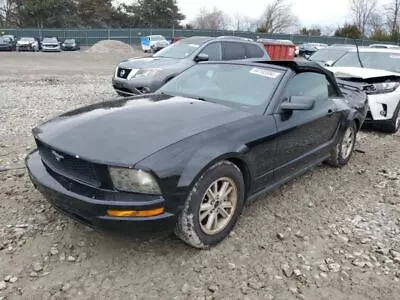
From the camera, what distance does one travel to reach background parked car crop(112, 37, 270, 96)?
8.04 m

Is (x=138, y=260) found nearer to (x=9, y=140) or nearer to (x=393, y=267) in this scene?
(x=393, y=267)

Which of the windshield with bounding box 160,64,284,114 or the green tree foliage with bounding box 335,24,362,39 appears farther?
the green tree foliage with bounding box 335,24,362,39

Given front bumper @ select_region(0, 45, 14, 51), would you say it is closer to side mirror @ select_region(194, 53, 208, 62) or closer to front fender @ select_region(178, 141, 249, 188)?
side mirror @ select_region(194, 53, 208, 62)

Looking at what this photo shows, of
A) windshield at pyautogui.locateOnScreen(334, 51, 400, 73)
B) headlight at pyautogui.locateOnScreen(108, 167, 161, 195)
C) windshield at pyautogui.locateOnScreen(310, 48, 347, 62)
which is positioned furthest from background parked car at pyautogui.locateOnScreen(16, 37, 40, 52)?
headlight at pyautogui.locateOnScreen(108, 167, 161, 195)

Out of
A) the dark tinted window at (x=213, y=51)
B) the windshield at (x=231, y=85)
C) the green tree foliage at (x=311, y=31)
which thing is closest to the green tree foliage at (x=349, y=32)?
the green tree foliage at (x=311, y=31)

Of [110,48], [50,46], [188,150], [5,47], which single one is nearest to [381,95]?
[188,150]

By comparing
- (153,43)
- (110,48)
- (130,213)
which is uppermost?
(153,43)

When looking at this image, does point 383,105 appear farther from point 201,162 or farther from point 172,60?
point 201,162

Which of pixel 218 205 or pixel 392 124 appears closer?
pixel 218 205

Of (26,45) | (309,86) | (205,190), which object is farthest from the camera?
(26,45)

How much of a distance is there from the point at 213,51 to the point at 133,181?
7.21m

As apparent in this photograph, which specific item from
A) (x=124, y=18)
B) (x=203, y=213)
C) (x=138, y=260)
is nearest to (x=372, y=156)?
(x=203, y=213)

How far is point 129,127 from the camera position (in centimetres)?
305

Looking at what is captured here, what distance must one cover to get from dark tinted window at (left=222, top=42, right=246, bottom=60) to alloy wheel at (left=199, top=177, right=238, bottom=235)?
6.70 meters
